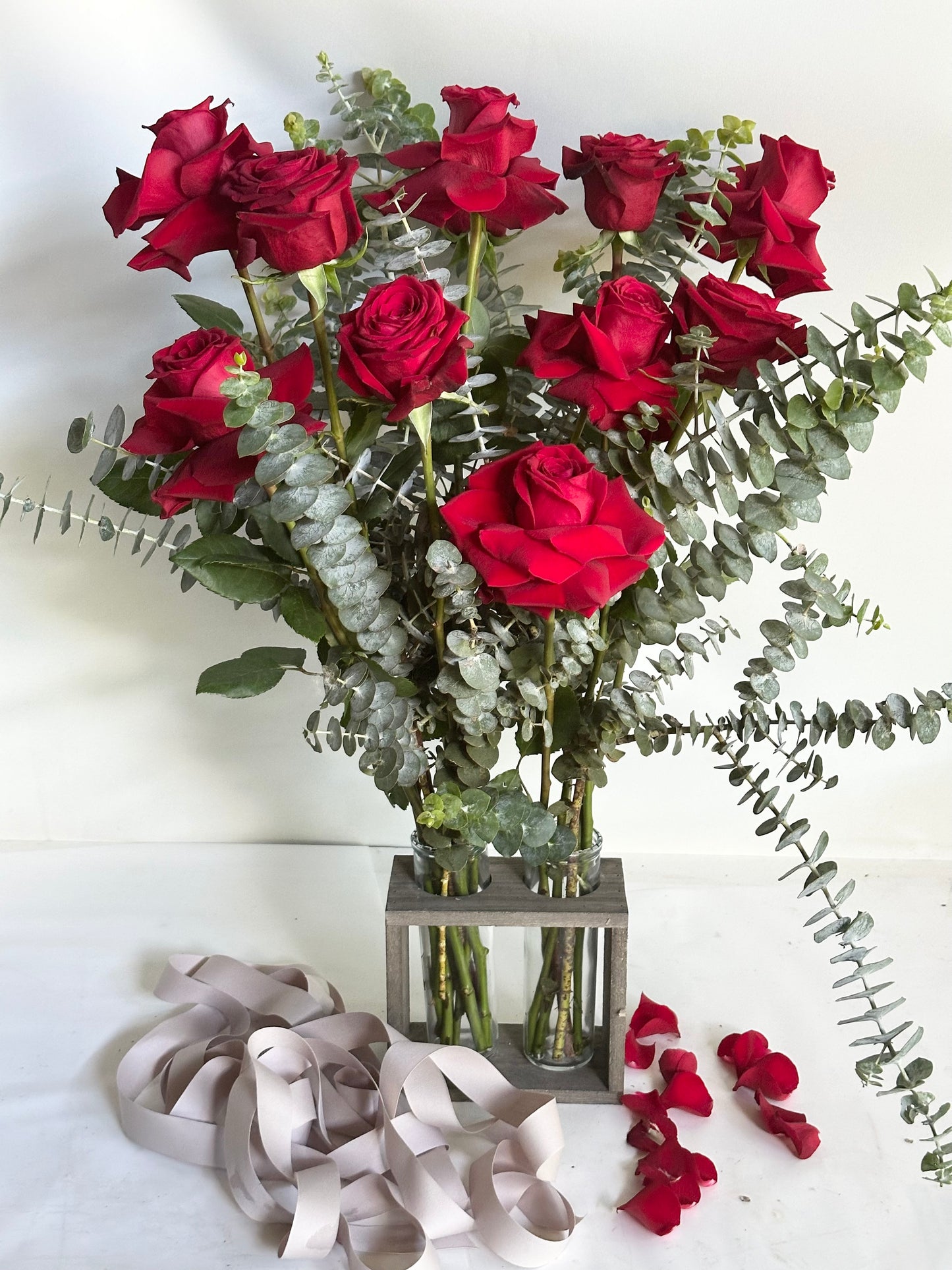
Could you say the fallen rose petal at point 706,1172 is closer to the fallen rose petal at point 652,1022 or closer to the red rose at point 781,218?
the fallen rose petal at point 652,1022

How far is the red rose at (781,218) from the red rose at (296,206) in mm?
275

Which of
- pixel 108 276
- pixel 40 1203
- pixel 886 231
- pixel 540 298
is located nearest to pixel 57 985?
pixel 40 1203

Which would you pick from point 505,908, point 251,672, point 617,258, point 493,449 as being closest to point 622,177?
point 617,258

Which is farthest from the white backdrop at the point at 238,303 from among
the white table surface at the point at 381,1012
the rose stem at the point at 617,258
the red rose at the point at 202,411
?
the red rose at the point at 202,411

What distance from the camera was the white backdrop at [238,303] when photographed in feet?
3.43

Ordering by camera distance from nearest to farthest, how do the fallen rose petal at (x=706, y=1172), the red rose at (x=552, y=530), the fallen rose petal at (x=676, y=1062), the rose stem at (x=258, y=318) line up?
the red rose at (x=552, y=530) → the rose stem at (x=258, y=318) → the fallen rose petal at (x=706, y=1172) → the fallen rose petal at (x=676, y=1062)

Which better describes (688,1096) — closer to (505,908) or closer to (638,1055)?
(638,1055)

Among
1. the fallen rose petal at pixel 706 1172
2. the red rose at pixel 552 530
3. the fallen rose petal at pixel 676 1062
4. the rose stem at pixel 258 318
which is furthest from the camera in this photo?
the fallen rose petal at pixel 676 1062

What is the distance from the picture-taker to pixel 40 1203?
2.95ft

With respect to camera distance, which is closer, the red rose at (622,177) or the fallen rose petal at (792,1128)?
the red rose at (622,177)

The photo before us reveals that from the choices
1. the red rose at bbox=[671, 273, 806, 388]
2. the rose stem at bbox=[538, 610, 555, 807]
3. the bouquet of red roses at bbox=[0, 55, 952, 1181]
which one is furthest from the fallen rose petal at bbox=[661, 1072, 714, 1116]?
the red rose at bbox=[671, 273, 806, 388]

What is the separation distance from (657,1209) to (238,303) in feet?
3.01

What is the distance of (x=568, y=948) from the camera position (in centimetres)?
100

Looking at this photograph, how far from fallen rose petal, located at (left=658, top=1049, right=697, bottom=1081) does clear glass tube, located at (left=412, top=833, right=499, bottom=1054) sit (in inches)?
6.2
